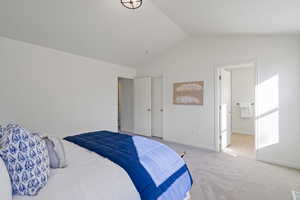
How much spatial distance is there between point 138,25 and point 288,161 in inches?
158

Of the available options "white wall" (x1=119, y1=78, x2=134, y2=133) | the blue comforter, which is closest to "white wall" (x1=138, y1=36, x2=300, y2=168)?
"white wall" (x1=119, y1=78, x2=134, y2=133)

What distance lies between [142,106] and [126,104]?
993 millimetres

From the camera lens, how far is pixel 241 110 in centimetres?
564

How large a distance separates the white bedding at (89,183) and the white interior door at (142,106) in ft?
12.6

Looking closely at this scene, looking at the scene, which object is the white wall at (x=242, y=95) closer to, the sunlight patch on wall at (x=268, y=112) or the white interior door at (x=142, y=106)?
the sunlight patch on wall at (x=268, y=112)

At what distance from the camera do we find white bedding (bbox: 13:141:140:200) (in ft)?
3.08

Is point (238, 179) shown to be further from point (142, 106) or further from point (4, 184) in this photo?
point (142, 106)

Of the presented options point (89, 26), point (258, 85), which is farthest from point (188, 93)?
point (89, 26)

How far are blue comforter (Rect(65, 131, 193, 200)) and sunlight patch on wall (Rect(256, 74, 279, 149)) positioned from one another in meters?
2.37

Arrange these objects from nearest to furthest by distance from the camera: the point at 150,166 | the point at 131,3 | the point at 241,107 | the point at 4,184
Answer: the point at 4,184 < the point at 150,166 < the point at 131,3 < the point at 241,107

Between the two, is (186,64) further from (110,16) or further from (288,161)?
(288,161)

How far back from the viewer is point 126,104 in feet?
19.9

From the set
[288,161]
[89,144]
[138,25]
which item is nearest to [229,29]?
[138,25]

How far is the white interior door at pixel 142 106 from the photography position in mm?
5152
